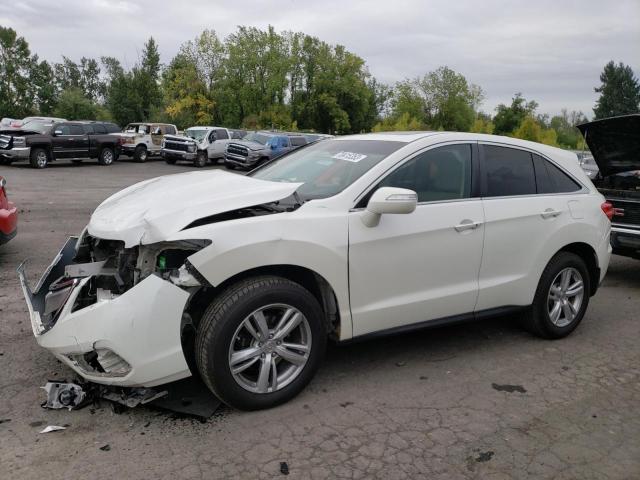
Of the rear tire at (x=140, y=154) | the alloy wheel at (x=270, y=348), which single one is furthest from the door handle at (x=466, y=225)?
the rear tire at (x=140, y=154)

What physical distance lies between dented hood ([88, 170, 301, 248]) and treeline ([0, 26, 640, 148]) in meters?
45.4

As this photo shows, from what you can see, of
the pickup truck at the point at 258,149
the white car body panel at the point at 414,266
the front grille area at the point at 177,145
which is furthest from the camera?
the front grille area at the point at 177,145

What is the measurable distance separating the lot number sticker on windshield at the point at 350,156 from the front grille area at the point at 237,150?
64.8ft

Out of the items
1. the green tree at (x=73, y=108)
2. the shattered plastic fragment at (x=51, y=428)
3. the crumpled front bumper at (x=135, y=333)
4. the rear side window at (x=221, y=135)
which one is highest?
the green tree at (x=73, y=108)

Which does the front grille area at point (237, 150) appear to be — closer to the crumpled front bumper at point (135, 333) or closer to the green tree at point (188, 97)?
the crumpled front bumper at point (135, 333)

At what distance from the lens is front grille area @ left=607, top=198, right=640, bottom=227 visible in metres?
6.54

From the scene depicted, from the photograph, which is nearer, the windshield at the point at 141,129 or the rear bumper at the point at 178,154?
the rear bumper at the point at 178,154

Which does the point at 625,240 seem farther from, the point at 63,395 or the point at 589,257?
the point at 63,395

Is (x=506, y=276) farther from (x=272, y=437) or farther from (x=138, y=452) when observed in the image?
(x=138, y=452)

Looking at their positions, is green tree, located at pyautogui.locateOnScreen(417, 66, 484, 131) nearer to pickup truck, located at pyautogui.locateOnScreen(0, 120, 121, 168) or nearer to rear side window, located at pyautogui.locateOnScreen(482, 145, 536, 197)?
pickup truck, located at pyautogui.locateOnScreen(0, 120, 121, 168)

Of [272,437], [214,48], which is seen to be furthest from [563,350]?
[214,48]

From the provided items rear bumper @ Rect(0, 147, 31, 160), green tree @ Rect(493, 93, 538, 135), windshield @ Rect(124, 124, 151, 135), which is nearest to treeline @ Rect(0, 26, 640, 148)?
green tree @ Rect(493, 93, 538, 135)

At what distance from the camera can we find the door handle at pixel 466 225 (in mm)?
4055

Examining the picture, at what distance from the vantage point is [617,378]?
412 centimetres
